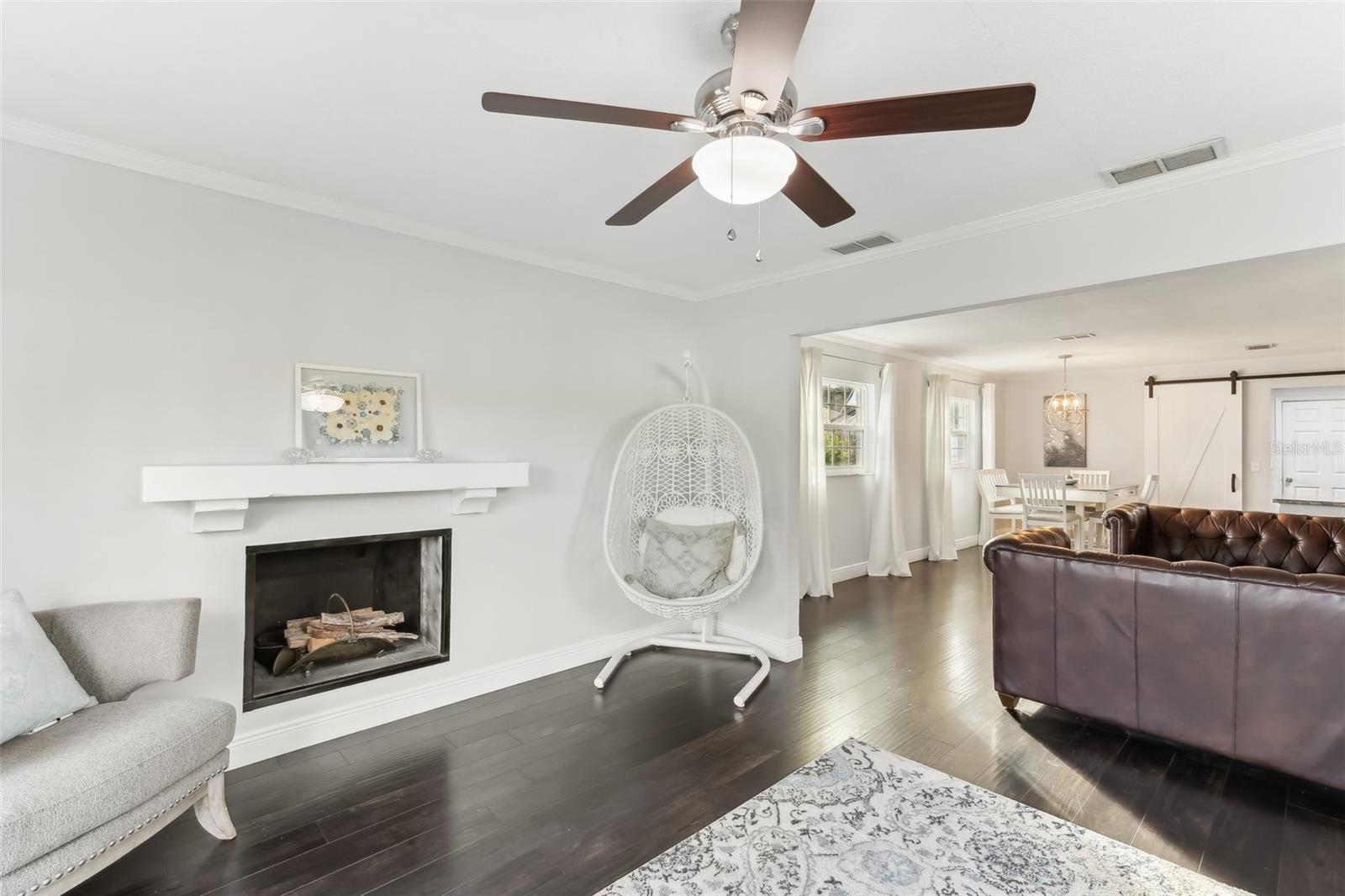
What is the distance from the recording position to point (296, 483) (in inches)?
104

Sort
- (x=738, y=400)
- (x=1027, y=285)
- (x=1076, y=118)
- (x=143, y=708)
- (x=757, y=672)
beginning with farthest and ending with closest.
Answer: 1. (x=738, y=400)
2. (x=757, y=672)
3. (x=1027, y=285)
4. (x=1076, y=118)
5. (x=143, y=708)

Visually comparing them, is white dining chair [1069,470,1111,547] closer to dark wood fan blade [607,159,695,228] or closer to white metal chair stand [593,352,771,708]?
white metal chair stand [593,352,771,708]

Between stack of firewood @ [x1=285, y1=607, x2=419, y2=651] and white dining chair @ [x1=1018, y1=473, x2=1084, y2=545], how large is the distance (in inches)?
233

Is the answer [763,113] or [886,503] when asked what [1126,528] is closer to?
[886,503]

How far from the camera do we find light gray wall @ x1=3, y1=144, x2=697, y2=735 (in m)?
2.26

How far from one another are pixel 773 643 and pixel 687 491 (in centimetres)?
106

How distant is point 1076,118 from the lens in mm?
2090

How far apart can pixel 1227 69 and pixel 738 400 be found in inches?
108

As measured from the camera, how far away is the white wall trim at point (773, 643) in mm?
3908

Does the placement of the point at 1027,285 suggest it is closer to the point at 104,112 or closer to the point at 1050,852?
the point at 1050,852

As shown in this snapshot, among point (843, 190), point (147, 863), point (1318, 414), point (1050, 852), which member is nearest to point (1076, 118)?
point (843, 190)

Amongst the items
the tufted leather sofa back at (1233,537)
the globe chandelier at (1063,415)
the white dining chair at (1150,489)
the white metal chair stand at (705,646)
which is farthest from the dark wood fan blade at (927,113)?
the globe chandelier at (1063,415)

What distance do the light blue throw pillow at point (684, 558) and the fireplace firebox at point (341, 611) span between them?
112cm

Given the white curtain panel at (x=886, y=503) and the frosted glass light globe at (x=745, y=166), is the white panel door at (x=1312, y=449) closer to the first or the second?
the white curtain panel at (x=886, y=503)
